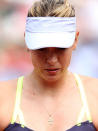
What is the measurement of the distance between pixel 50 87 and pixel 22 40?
181cm

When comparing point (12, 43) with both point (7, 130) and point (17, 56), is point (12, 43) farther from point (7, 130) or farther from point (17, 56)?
point (7, 130)

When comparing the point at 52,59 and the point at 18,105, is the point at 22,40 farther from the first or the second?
the point at 52,59

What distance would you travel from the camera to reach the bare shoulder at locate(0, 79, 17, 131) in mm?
1880

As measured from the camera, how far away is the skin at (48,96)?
1.81 m

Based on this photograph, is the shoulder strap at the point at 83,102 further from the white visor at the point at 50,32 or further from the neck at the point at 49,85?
the white visor at the point at 50,32

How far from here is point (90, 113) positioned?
1884mm

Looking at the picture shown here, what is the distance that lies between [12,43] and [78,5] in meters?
0.74

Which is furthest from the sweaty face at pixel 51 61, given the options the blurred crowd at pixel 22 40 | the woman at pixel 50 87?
the blurred crowd at pixel 22 40

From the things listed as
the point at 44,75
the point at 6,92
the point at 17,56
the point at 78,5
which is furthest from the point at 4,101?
the point at 78,5

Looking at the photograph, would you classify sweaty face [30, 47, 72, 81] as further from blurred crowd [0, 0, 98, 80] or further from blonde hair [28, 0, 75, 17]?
blurred crowd [0, 0, 98, 80]

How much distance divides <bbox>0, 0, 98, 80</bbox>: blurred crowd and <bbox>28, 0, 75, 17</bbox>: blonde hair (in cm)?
170

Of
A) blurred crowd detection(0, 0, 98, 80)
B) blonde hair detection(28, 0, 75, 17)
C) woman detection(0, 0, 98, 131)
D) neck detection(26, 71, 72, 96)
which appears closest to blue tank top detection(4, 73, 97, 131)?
woman detection(0, 0, 98, 131)

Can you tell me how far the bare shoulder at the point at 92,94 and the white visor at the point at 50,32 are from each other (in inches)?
11.1

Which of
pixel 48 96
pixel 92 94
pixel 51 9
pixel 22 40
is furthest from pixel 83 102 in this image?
pixel 22 40
